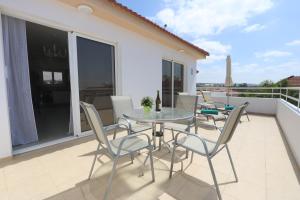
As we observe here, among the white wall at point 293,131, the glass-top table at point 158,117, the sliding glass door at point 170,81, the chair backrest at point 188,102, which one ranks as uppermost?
the sliding glass door at point 170,81

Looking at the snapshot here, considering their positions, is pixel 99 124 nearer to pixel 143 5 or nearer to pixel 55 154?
pixel 55 154

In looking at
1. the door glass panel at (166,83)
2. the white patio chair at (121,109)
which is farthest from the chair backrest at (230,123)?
the door glass panel at (166,83)

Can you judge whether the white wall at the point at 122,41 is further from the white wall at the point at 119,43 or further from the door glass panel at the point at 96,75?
the door glass panel at the point at 96,75

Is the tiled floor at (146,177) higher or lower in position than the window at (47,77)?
lower

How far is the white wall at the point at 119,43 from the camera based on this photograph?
2.23 metres

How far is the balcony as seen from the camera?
150 cm

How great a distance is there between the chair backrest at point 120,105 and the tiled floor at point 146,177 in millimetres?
724

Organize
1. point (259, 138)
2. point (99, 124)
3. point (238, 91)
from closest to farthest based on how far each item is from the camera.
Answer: point (99, 124) → point (259, 138) → point (238, 91)

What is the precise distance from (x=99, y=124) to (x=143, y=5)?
4135 mm

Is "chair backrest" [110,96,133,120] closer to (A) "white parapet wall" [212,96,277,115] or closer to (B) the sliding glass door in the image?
(B) the sliding glass door

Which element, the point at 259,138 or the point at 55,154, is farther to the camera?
the point at 259,138

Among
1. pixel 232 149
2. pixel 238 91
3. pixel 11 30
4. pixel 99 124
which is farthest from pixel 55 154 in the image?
pixel 238 91

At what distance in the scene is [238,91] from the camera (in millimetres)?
6914

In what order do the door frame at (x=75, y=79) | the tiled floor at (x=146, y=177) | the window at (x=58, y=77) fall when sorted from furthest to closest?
the window at (x=58, y=77)
the door frame at (x=75, y=79)
the tiled floor at (x=146, y=177)
